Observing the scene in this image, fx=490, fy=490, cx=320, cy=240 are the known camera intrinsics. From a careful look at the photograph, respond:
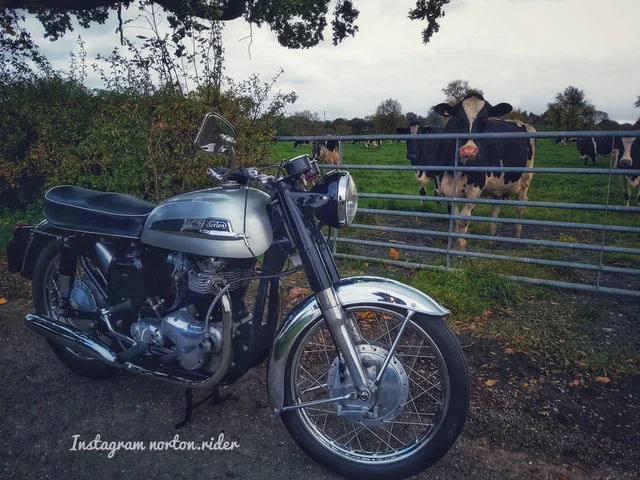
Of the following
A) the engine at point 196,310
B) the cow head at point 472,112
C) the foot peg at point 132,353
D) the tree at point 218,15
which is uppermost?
the tree at point 218,15

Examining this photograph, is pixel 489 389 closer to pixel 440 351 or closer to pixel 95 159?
pixel 440 351

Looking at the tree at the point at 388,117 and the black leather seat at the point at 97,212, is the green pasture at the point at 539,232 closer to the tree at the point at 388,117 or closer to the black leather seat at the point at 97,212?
the black leather seat at the point at 97,212

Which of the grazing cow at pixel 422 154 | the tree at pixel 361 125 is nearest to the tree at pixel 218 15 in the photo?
the grazing cow at pixel 422 154

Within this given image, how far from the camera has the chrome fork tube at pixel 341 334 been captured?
2.19 meters

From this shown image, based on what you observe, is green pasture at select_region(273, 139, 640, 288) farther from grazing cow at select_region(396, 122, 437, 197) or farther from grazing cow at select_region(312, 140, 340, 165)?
grazing cow at select_region(312, 140, 340, 165)

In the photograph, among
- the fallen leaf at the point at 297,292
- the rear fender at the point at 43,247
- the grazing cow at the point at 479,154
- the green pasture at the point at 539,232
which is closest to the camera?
the rear fender at the point at 43,247

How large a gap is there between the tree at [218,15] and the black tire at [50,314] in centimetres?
350

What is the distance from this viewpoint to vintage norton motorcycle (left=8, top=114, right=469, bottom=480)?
2227 mm

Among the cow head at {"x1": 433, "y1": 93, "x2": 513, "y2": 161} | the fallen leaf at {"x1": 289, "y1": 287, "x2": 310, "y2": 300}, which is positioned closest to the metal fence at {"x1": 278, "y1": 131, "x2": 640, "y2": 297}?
the fallen leaf at {"x1": 289, "y1": 287, "x2": 310, "y2": 300}

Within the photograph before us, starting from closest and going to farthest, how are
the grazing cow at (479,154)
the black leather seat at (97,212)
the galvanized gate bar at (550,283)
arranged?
the black leather seat at (97,212) → the galvanized gate bar at (550,283) → the grazing cow at (479,154)

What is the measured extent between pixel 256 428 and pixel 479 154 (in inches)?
191

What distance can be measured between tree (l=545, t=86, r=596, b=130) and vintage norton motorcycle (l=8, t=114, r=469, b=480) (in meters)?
43.8

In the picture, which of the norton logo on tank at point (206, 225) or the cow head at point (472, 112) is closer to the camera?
the norton logo on tank at point (206, 225)

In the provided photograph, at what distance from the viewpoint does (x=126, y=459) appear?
98.8 inches
